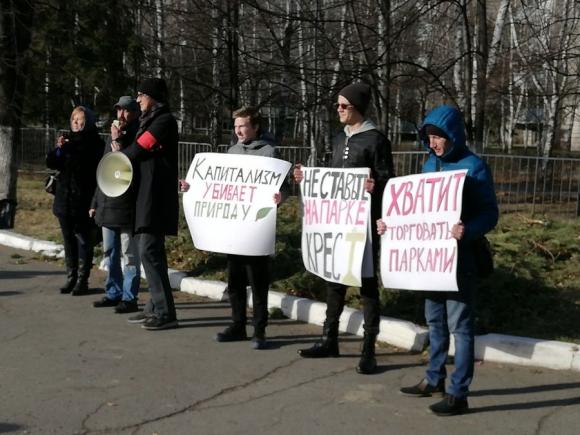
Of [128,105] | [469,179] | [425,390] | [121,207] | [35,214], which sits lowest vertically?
[425,390]

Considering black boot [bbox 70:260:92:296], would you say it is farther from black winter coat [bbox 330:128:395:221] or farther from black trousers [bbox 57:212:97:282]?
black winter coat [bbox 330:128:395:221]

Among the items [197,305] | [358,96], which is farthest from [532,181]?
[358,96]

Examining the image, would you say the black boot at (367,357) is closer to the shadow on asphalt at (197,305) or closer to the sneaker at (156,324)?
the sneaker at (156,324)

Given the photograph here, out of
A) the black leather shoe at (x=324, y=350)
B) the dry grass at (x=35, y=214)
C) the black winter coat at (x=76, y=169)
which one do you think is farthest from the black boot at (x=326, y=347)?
the dry grass at (x=35, y=214)

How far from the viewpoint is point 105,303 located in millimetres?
7523

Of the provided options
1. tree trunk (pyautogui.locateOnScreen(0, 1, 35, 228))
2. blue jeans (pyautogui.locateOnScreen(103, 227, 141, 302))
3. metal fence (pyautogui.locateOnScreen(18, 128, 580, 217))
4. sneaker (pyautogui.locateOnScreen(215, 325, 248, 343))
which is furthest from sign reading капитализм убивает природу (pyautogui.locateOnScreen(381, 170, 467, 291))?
tree trunk (pyautogui.locateOnScreen(0, 1, 35, 228))

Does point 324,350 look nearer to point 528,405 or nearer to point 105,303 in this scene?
point 528,405

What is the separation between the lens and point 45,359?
19.1 ft

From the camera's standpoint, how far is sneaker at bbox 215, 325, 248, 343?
20.9 ft

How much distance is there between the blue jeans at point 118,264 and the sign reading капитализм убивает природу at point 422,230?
8.84 ft

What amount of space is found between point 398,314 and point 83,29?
57.7 ft

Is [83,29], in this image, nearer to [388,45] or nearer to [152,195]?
[388,45]

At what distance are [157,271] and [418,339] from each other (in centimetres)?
224

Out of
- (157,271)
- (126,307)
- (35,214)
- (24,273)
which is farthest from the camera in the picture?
(35,214)
